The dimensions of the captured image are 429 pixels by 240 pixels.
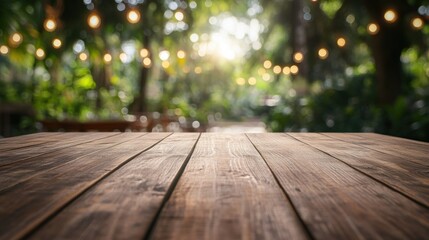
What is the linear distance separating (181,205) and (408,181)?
28.9 inches

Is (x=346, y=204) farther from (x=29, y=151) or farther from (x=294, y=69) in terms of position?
(x=294, y=69)

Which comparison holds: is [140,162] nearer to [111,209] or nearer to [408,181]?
[111,209]

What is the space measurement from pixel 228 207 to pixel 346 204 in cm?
28

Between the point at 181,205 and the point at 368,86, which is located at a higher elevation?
the point at 368,86

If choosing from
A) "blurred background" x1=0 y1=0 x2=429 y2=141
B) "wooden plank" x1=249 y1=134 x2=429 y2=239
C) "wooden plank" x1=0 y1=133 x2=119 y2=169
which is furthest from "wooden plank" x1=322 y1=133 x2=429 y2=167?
"blurred background" x1=0 y1=0 x2=429 y2=141

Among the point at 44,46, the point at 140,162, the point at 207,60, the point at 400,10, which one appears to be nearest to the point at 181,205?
the point at 140,162

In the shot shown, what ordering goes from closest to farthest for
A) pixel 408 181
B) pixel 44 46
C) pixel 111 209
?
1. pixel 111 209
2. pixel 408 181
3. pixel 44 46

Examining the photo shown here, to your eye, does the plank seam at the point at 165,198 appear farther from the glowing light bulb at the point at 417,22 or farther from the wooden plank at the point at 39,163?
the glowing light bulb at the point at 417,22

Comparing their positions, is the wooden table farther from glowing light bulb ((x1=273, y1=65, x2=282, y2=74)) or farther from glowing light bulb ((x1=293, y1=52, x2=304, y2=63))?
glowing light bulb ((x1=273, y1=65, x2=282, y2=74))

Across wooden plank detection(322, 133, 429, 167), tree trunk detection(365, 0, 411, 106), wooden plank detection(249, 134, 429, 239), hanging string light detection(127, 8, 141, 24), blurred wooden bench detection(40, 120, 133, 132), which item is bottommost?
wooden plank detection(249, 134, 429, 239)

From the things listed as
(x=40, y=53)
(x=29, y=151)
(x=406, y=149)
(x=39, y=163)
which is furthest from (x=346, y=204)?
(x=40, y=53)

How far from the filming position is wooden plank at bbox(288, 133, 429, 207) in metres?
1.24

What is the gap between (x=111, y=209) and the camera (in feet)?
3.31

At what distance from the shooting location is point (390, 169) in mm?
1557
